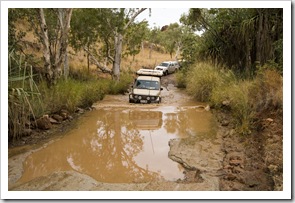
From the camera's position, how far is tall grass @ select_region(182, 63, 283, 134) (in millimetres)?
6950

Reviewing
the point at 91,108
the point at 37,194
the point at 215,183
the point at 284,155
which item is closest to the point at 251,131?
the point at 284,155

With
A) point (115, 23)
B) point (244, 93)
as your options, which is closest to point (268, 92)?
point (244, 93)

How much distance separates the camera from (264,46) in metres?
10.3

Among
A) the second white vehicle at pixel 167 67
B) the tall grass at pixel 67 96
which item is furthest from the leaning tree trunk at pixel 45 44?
the second white vehicle at pixel 167 67

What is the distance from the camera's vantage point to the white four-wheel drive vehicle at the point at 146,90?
11.6 metres

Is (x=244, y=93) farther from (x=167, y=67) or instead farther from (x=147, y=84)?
(x=167, y=67)

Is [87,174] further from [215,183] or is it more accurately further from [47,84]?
[47,84]

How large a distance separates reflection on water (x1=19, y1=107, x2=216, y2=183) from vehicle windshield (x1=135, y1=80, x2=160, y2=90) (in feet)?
8.38

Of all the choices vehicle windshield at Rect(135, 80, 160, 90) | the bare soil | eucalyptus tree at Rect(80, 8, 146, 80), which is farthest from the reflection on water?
eucalyptus tree at Rect(80, 8, 146, 80)

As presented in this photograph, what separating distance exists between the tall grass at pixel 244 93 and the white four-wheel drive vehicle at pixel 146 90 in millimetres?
1613

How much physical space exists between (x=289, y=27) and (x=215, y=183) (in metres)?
2.80

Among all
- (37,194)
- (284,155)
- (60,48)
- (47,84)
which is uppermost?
(60,48)

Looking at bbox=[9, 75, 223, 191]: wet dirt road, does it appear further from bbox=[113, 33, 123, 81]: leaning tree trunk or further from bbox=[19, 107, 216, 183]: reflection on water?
bbox=[113, 33, 123, 81]: leaning tree trunk

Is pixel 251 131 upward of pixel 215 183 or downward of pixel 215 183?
upward
